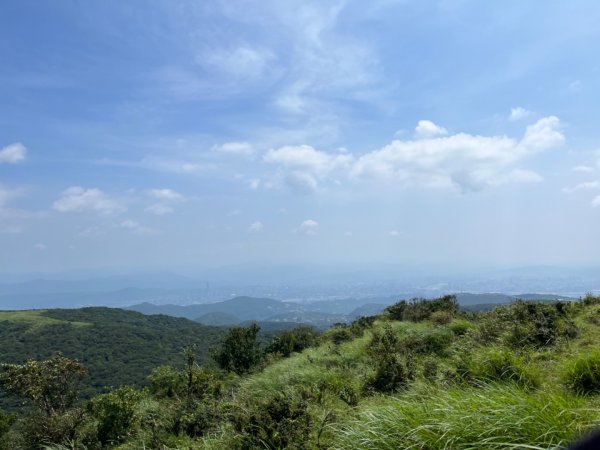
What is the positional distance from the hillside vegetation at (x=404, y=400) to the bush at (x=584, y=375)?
0.02 meters

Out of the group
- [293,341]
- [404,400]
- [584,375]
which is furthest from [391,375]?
[293,341]

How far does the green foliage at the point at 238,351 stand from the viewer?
78.8 feet

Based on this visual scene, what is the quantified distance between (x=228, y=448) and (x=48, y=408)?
37.5ft

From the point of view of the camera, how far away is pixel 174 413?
26.0 feet

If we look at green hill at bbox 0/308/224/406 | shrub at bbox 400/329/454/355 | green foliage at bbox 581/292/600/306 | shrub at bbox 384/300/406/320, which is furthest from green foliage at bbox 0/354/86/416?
green hill at bbox 0/308/224/406

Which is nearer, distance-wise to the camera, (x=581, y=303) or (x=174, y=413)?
(x=174, y=413)

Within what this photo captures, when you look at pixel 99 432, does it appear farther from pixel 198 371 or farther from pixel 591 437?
pixel 591 437

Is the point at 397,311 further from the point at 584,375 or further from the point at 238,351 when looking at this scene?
the point at 584,375

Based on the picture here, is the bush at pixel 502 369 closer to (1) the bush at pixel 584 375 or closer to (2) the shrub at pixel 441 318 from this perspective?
(1) the bush at pixel 584 375

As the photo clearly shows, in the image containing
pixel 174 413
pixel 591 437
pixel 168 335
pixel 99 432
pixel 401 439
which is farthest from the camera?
pixel 168 335

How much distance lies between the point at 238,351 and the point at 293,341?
3.61 metres

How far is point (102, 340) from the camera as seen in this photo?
109 metres

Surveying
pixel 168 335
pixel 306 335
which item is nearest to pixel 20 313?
pixel 168 335

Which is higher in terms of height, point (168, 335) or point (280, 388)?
point (280, 388)
